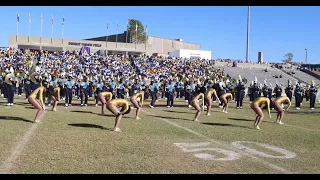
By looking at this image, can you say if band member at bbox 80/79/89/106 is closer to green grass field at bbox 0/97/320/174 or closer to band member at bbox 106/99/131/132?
green grass field at bbox 0/97/320/174

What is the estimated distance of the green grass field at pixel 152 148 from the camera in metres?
7.26

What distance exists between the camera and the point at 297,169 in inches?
291

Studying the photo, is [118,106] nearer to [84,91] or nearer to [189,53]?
[84,91]

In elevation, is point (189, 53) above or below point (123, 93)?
above

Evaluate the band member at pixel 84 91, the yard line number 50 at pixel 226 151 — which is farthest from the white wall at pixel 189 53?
the yard line number 50 at pixel 226 151

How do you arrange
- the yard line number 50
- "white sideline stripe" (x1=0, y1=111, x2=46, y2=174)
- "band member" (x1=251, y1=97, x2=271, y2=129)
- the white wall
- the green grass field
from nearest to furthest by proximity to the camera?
"white sideline stripe" (x1=0, y1=111, x2=46, y2=174) → the green grass field → the yard line number 50 → "band member" (x1=251, y1=97, x2=271, y2=129) → the white wall

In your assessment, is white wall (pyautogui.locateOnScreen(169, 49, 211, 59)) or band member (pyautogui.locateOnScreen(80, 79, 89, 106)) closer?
band member (pyautogui.locateOnScreen(80, 79, 89, 106))

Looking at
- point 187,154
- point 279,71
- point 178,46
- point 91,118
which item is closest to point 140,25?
point 178,46

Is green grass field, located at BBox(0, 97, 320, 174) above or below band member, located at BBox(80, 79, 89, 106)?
below

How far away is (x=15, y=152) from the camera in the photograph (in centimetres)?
823

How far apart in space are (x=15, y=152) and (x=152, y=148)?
10.1 feet

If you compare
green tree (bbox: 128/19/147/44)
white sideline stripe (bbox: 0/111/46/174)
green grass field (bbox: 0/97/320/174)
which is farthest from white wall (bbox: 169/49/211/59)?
white sideline stripe (bbox: 0/111/46/174)

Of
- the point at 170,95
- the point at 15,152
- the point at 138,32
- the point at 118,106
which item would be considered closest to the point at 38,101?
the point at 118,106

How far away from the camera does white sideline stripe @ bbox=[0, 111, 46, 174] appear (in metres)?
6.82
